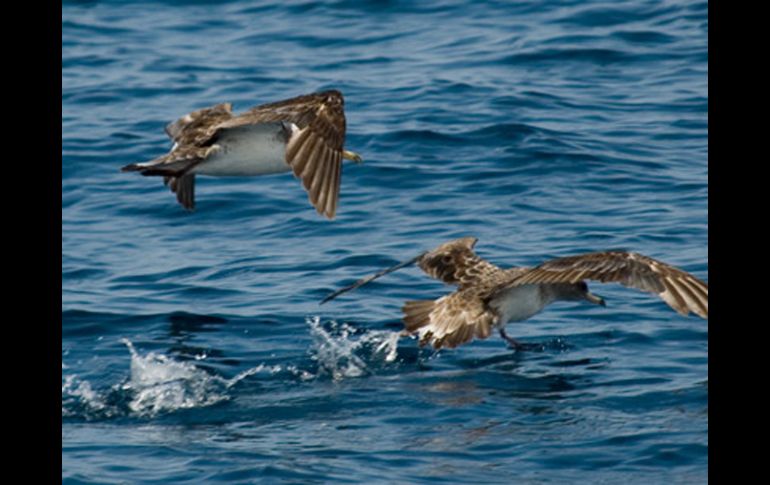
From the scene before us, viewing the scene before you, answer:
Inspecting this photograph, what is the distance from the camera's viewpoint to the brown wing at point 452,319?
33.5 ft

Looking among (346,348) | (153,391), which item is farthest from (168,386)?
(346,348)

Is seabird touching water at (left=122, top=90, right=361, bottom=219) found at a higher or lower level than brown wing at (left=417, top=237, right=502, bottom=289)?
higher

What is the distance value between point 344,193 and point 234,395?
15.5 ft

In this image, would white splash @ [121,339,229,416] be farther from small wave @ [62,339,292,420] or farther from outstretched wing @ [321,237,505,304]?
outstretched wing @ [321,237,505,304]

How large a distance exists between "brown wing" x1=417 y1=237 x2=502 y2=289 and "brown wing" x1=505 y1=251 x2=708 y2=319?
2.93 feet

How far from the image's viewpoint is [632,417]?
9.14 meters

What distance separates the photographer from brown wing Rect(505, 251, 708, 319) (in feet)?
30.9

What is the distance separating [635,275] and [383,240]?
3.75 metres

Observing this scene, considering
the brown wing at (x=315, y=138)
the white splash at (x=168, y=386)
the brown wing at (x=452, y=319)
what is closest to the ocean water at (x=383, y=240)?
the white splash at (x=168, y=386)

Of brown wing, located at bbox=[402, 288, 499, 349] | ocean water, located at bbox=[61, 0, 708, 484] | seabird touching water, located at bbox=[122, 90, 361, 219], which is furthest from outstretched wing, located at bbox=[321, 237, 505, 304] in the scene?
seabird touching water, located at bbox=[122, 90, 361, 219]

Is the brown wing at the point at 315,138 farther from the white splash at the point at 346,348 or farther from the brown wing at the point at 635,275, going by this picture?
the brown wing at the point at 635,275

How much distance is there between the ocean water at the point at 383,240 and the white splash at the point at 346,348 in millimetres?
29
